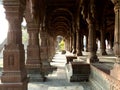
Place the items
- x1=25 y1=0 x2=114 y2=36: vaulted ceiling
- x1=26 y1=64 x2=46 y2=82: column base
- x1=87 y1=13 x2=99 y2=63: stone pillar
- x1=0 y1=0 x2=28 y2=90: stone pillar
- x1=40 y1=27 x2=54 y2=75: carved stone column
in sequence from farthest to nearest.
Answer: x1=40 y1=27 x2=54 y2=75: carved stone column, x1=25 y1=0 x2=114 y2=36: vaulted ceiling, x1=87 y1=13 x2=99 y2=63: stone pillar, x1=26 y1=64 x2=46 y2=82: column base, x1=0 y1=0 x2=28 y2=90: stone pillar

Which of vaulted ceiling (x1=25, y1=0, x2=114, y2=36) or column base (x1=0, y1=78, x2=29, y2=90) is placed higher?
vaulted ceiling (x1=25, y1=0, x2=114, y2=36)

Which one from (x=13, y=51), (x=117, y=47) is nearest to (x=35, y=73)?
(x=13, y=51)

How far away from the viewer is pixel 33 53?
12.9 m

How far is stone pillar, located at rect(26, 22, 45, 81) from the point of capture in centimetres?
1267

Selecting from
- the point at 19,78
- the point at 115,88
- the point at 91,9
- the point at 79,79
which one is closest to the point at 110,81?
the point at 115,88

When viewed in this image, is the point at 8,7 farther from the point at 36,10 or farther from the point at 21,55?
the point at 36,10

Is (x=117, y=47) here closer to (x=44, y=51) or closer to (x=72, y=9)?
(x=44, y=51)

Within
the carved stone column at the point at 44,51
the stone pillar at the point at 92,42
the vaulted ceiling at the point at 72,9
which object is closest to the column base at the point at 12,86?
the vaulted ceiling at the point at 72,9

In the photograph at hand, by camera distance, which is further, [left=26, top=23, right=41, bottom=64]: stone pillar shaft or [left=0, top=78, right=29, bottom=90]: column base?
[left=26, top=23, right=41, bottom=64]: stone pillar shaft

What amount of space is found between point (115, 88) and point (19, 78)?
8.32ft

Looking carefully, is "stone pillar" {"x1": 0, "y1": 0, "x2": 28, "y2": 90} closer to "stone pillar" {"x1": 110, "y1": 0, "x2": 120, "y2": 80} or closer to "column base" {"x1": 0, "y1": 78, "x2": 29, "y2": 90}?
"column base" {"x1": 0, "y1": 78, "x2": 29, "y2": 90}

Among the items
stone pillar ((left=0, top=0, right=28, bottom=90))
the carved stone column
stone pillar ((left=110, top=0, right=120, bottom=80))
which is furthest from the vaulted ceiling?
stone pillar ((left=110, top=0, right=120, bottom=80))

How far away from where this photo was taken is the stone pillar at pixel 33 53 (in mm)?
12672

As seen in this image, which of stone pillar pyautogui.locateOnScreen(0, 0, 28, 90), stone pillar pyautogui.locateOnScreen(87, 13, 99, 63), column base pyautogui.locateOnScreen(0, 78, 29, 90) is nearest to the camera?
column base pyautogui.locateOnScreen(0, 78, 29, 90)
